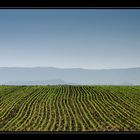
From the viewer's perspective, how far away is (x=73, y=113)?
1080cm

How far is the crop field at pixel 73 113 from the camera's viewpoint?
8.76 m

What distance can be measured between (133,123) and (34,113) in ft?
11.8

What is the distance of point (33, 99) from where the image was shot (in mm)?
14438

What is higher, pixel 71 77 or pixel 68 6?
pixel 71 77

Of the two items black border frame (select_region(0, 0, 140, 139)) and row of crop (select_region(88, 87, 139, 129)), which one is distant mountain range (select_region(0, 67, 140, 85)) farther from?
black border frame (select_region(0, 0, 140, 139))

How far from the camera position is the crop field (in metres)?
8.76

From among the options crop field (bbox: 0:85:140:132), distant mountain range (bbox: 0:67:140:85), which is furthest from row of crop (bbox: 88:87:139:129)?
distant mountain range (bbox: 0:67:140:85)

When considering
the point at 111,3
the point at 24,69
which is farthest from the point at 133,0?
the point at 24,69

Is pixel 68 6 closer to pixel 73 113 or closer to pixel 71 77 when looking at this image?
pixel 73 113

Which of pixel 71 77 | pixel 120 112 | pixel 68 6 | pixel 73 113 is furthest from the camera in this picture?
pixel 71 77

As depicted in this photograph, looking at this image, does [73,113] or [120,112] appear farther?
[120,112]

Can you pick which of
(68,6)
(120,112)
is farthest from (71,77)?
(68,6)

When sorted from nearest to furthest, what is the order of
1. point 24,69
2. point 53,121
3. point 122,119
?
1. point 53,121
2. point 122,119
3. point 24,69
